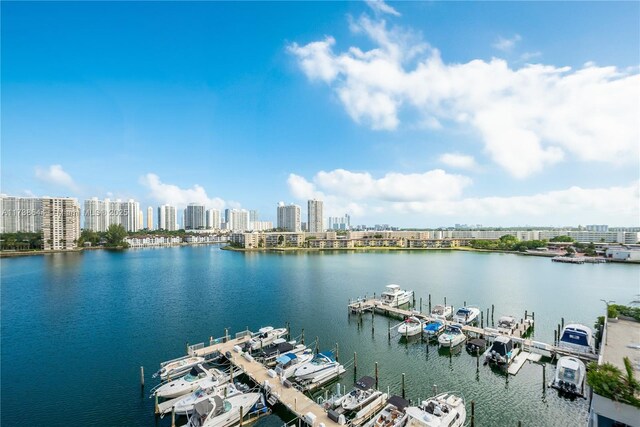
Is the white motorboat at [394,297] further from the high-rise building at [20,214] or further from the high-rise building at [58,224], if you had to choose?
the high-rise building at [20,214]

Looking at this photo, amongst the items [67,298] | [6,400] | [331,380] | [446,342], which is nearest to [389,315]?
[446,342]

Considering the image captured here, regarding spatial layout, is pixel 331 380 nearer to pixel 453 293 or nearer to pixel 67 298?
pixel 453 293

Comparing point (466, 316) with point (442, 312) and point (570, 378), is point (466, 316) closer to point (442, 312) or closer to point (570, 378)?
point (442, 312)

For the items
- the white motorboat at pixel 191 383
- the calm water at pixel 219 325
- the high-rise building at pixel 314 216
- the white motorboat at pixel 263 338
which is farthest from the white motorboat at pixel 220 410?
the high-rise building at pixel 314 216

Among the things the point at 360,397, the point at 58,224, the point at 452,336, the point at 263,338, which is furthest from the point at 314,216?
the point at 360,397

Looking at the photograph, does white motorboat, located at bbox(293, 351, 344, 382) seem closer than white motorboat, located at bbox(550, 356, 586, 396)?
No

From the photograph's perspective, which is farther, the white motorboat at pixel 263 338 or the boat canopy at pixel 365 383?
the white motorboat at pixel 263 338

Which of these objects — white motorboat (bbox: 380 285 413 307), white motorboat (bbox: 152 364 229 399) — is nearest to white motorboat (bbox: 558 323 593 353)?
white motorboat (bbox: 380 285 413 307)

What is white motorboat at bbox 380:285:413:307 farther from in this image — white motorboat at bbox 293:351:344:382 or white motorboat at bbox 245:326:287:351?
white motorboat at bbox 293:351:344:382
